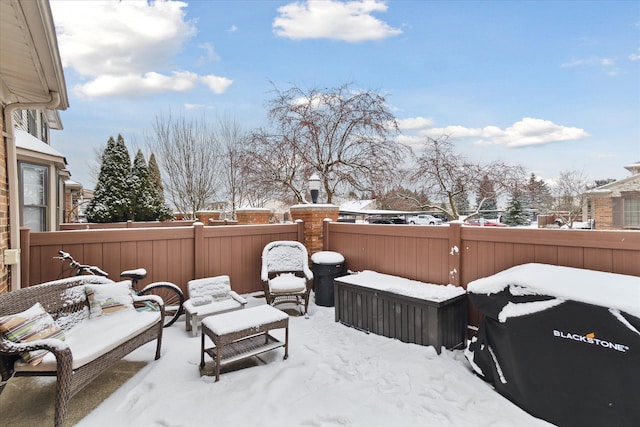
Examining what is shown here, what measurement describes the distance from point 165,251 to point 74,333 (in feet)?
6.61

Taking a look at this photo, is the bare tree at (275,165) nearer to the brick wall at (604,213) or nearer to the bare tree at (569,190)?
the brick wall at (604,213)

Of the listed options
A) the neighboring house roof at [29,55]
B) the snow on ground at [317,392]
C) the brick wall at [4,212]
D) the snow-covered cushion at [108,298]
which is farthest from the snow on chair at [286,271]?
the neighboring house roof at [29,55]

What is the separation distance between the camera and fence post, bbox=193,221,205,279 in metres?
4.95

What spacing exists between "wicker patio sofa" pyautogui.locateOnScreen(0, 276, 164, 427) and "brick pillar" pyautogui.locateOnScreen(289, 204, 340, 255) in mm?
3035

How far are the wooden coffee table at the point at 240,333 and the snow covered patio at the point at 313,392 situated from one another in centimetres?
15

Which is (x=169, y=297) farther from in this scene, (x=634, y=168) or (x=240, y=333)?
(x=634, y=168)

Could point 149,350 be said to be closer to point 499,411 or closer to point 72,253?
point 72,253

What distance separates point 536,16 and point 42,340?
716cm

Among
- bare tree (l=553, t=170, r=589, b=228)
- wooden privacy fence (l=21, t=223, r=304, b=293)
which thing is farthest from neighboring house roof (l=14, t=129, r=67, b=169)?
bare tree (l=553, t=170, r=589, b=228)

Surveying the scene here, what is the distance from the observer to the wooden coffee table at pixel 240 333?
2.94 metres

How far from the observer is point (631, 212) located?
1300cm

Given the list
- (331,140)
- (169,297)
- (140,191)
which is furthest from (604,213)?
(140,191)

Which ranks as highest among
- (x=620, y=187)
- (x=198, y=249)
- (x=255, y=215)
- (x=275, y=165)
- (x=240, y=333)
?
(x=275, y=165)

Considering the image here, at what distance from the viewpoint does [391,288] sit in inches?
154
